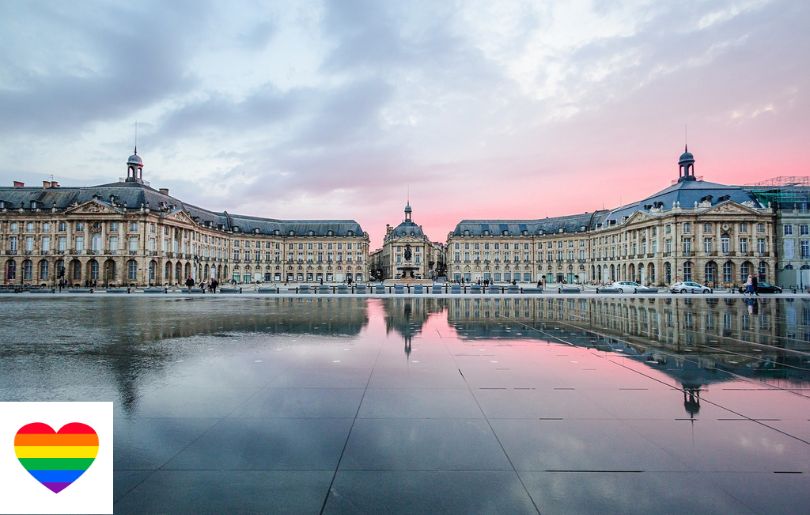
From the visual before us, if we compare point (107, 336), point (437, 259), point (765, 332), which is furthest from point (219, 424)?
point (437, 259)

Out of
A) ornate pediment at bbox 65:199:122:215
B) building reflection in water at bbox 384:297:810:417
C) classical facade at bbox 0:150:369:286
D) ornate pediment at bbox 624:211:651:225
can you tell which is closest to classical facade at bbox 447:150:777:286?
ornate pediment at bbox 624:211:651:225

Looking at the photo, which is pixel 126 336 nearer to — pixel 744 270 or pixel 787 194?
pixel 744 270

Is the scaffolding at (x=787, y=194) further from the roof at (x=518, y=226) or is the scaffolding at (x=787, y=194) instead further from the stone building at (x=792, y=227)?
the roof at (x=518, y=226)

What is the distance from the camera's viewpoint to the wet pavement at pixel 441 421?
4377 mm

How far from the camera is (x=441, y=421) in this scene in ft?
21.3

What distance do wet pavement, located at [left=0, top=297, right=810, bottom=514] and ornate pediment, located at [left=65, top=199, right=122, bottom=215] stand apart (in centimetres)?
7186

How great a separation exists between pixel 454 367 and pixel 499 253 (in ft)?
372

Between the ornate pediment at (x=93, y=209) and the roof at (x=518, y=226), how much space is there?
84.7 m

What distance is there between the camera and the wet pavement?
14.4 feet

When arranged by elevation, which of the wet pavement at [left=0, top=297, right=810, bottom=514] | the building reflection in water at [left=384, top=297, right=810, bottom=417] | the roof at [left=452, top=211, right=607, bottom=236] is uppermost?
the roof at [left=452, top=211, right=607, bottom=236]

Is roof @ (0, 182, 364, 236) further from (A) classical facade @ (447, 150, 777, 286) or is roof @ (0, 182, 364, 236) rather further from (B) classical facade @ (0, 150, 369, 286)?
(A) classical facade @ (447, 150, 777, 286)

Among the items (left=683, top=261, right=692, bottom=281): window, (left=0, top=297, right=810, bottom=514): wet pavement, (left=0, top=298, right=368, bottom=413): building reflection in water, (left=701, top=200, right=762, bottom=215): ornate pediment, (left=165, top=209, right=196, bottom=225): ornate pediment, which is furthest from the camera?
(left=165, top=209, right=196, bottom=225): ornate pediment

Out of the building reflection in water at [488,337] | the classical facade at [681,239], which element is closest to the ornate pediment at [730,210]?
the classical facade at [681,239]

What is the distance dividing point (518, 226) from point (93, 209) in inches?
4021
